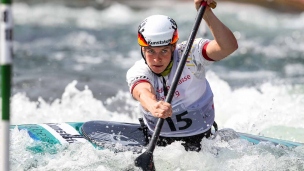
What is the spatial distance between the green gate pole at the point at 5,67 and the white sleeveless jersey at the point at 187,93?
5.21ft

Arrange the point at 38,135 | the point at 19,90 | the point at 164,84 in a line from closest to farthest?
the point at 164,84
the point at 38,135
the point at 19,90

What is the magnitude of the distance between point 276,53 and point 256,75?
→ 2423 millimetres

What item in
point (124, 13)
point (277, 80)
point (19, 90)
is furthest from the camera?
point (124, 13)

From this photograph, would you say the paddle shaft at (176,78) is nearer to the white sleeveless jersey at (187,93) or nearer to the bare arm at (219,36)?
the bare arm at (219,36)

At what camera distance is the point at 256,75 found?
11062 mm

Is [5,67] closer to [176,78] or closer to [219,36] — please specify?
[176,78]

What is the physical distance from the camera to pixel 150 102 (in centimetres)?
440

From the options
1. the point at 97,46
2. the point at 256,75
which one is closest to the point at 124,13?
the point at 97,46

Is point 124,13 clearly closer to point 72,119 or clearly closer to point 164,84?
point 72,119

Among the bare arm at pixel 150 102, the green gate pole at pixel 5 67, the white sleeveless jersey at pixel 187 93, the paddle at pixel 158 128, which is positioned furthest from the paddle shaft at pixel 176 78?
the green gate pole at pixel 5 67

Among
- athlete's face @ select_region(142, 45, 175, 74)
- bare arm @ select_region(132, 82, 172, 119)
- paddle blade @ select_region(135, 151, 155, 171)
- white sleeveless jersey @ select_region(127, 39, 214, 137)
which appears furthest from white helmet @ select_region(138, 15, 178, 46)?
paddle blade @ select_region(135, 151, 155, 171)

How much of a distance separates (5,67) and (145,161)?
61.7 inches

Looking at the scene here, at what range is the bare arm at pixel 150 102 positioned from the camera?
424cm

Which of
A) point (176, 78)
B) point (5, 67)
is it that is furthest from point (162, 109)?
point (5, 67)
